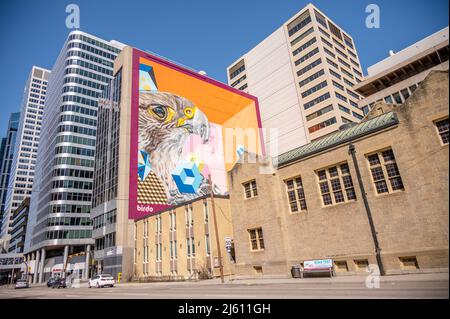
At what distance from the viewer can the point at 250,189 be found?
30.3 meters

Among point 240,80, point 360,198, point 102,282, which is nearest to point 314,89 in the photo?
point 240,80

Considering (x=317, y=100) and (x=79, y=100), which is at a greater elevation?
(x=79, y=100)

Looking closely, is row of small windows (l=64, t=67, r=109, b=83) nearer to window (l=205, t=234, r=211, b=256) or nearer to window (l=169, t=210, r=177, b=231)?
window (l=169, t=210, r=177, b=231)

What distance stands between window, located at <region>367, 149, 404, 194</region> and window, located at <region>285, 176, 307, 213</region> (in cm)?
638

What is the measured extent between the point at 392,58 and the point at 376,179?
53199 mm

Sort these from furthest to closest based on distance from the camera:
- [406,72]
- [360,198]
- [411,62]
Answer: [406,72] < [411,62] < [360,198]

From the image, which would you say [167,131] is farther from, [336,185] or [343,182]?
[343,182]

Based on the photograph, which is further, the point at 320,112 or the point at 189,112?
the point at 189,112

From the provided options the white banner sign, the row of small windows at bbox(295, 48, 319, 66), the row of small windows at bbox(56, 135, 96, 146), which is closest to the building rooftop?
the row of small windows at bbox(295, 48, 319, 66)

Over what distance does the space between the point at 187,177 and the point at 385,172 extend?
50.7 m

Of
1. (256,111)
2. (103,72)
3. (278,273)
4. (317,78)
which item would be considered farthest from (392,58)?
(103,72)

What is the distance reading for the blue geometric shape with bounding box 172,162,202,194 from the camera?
65.8m

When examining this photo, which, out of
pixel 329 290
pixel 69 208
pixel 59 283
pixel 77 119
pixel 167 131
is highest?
pixel 77 119
